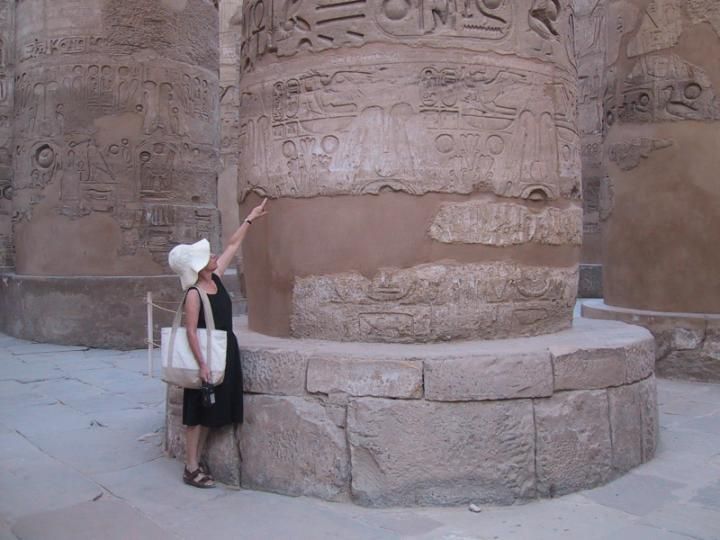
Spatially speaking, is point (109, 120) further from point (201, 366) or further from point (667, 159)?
point (667, 159)

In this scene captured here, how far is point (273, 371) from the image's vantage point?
3.79 m

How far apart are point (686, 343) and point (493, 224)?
3.30m

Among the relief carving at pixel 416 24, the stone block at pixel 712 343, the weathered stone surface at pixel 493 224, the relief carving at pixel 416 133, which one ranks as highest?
the relief carving at pixel 416 24

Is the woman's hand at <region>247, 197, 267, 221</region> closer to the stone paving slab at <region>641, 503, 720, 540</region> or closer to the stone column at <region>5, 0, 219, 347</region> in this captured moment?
the stone paving slab at <region>641, 503, 720, 540</region>

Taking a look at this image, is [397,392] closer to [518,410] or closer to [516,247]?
[518,410]

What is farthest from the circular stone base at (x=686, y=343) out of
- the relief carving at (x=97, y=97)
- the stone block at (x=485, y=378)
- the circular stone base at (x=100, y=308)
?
the relief carving at (x=97, y=97)

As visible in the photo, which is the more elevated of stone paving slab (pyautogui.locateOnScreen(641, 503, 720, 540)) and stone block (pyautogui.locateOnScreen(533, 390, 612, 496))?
stone block (pyautogui.locateOnScreen(533, 390, 612, 496))

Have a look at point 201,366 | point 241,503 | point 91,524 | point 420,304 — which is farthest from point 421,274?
point 91,524

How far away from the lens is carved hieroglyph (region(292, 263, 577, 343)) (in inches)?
156

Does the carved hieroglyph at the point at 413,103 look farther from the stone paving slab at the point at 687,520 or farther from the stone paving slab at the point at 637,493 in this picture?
the stone paving slab at the point at 687,520

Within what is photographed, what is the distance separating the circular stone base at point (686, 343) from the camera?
247 inches

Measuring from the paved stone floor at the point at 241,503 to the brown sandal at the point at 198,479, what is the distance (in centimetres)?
5

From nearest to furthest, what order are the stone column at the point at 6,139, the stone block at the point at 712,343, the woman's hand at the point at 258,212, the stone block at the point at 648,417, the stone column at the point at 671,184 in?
the stone block at the point at 648,417, the woman's hand at the point at 258,212, the stone block at the point at 712,343, the stone column at the point at 671,184, the stone column at the point at 6,139

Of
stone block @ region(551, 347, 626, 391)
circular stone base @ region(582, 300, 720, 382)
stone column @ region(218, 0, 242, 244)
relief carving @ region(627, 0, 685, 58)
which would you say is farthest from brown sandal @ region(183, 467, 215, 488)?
stone column @ region(218, 0, 242, 244)
